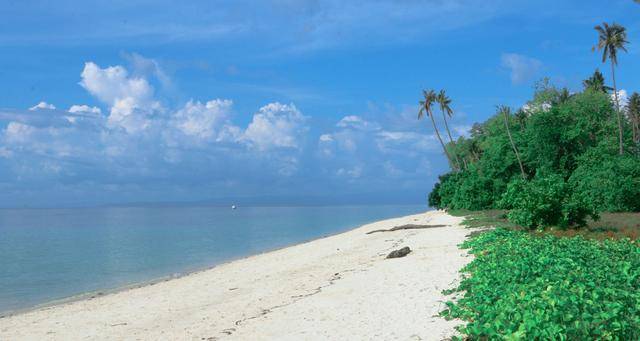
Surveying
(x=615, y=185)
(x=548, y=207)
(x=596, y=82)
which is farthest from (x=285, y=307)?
(x=596, y=82)

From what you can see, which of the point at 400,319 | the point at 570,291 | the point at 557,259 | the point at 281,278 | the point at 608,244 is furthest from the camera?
the point at 281,278

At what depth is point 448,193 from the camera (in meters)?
64.9

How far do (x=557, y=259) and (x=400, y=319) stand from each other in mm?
4336

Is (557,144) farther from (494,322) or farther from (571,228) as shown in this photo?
(494,322)

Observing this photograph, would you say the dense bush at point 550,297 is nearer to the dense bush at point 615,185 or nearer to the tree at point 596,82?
the dense bush at point 615,185

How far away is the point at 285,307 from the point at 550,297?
20.5 ft

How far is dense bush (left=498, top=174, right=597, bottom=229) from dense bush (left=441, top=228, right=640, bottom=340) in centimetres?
955

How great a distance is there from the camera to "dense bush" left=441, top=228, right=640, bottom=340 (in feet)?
23.9

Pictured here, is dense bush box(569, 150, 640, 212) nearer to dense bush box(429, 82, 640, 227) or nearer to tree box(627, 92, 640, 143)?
dense bush box(429, 82, 640, 227)

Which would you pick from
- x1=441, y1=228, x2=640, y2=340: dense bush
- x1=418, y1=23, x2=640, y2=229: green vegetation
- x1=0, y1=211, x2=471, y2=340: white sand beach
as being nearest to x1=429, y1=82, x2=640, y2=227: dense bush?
x1=418, y1=23, x2=640, y2=229: green vegetation

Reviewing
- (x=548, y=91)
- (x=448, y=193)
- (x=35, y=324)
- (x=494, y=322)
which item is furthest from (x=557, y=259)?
(x=548, y=91)

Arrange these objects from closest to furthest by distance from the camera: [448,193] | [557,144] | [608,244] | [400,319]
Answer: [400,319] < [608,244] < [557,144] < [448,193]

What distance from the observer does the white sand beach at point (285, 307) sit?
1012 cm

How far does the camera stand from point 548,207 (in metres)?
23.4
